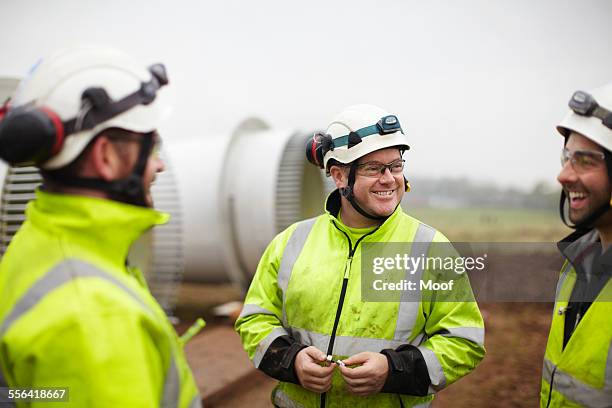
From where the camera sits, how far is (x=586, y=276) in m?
2.15

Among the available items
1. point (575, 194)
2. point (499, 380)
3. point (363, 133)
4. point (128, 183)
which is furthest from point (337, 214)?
point (499, 380)

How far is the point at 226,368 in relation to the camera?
16.8ft

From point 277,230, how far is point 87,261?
5188 mm

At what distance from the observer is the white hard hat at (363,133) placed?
7.85ft

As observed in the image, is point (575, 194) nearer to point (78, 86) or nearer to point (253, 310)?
point (253, 310)

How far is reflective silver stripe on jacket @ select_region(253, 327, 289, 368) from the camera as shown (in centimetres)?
229

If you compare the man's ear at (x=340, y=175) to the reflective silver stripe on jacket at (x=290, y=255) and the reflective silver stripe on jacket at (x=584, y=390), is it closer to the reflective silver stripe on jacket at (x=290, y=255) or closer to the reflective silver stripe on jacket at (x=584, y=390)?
the reflective silver stripe on jacket at (x=290, y=255)

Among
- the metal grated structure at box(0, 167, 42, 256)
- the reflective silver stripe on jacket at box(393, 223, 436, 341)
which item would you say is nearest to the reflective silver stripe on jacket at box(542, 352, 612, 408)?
the reflective silver stripe on jacket at box(393, 223, 436, 341)

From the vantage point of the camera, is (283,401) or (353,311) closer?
(353,311)

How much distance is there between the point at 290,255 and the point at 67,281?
1.22 meters

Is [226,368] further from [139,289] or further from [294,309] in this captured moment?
[139,289]

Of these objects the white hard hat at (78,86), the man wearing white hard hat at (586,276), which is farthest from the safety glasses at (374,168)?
the white hard hat at (78,86)

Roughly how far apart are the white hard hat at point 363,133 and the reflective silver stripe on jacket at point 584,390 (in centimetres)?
112

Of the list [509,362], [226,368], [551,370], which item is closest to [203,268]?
[226,368]
